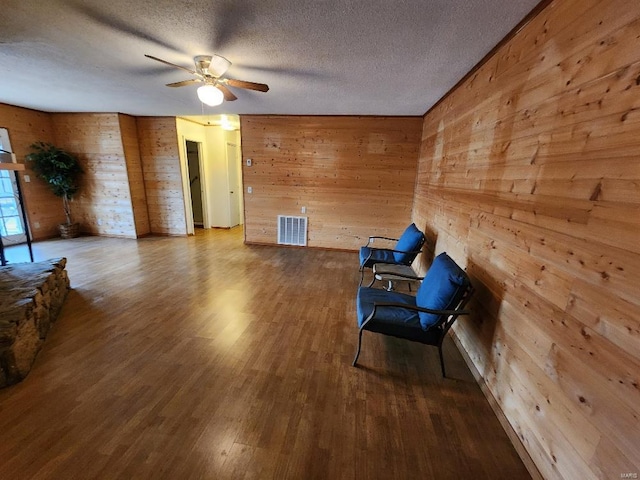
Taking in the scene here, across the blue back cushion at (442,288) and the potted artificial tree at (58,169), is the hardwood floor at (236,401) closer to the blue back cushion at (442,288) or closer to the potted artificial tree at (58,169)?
the blue back cushion at (442,288)

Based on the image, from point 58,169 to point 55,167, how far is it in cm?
5

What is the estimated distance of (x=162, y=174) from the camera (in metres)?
5.54

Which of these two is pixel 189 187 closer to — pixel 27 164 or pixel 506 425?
pixel 27 164

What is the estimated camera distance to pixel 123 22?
6.11 ft

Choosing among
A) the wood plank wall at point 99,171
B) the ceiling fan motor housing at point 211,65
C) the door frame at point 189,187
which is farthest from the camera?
the door frame at point 189,187

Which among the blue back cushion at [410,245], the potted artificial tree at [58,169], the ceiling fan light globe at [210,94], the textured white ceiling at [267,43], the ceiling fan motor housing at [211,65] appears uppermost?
the textured white ceiling at [267,43]

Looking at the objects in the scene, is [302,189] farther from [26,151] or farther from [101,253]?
[26,151]

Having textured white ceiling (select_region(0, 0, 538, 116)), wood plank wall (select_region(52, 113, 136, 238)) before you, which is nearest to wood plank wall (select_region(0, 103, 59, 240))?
wood plank wall (select_region(52, 113, 136, 238))

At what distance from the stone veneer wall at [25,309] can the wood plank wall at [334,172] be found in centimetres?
302

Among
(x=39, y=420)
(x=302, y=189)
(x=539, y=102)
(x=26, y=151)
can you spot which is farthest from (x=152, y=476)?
(x=26, y=151)

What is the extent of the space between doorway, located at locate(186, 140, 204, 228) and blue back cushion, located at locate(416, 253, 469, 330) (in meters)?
5.72

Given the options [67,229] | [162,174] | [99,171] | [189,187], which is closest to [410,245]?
[189,187]

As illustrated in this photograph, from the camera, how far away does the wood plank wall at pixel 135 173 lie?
16.8ft

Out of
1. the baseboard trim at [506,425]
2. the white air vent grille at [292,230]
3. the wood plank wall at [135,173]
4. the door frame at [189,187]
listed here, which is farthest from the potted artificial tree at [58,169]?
the baseboard trim at [506,425]
